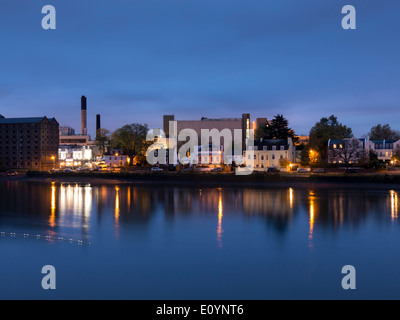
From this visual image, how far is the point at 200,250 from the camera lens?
57.8ft

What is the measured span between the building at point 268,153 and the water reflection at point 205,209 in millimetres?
31941

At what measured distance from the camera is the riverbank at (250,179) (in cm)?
5075

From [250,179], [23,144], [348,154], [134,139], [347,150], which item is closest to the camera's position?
[250,179]

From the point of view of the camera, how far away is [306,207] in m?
31.0

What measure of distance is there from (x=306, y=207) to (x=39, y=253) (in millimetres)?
21690

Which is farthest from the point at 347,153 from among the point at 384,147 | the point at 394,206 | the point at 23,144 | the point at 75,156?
the point at 23,144

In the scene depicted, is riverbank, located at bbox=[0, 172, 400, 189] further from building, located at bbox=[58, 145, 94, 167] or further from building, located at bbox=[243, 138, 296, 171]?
building, located at bbox=[58, 145, 94, 167]

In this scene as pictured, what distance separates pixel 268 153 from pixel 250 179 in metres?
19.4

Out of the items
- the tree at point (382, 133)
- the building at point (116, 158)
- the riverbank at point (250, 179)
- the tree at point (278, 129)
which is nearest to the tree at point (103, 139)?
the building at point (116, 158)

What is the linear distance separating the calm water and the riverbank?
20.1m

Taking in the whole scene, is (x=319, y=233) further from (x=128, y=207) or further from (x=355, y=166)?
(x=355, y=166)

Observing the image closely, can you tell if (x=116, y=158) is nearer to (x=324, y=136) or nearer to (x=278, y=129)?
(x=278, y=129)

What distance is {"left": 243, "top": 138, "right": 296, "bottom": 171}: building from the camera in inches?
2889
